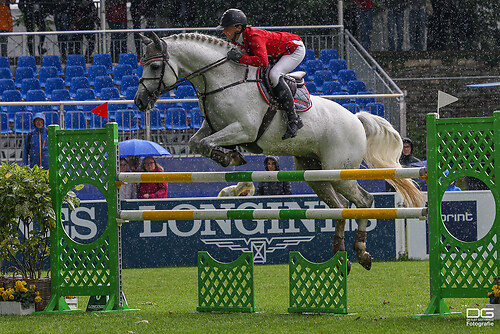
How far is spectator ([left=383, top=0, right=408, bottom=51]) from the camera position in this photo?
17.4 m

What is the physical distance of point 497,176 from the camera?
541 cm

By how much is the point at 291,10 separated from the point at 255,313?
1192 cm

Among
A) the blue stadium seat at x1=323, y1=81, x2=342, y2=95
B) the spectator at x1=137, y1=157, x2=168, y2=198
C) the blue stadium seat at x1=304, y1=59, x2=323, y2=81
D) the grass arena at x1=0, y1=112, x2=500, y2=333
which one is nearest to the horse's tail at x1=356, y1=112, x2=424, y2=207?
the grass arena at x1=0, y1=112, x2=500, y2=333

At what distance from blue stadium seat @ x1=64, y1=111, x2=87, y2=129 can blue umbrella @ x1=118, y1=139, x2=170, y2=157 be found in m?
0.78

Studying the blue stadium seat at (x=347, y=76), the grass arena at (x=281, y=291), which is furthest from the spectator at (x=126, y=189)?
the blue stadium seat at (x=347, y=76)

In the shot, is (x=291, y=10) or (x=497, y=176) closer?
(x=497, y=176)

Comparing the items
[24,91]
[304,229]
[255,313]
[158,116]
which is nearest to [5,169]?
[255,313]

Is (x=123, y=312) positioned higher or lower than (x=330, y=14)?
lower

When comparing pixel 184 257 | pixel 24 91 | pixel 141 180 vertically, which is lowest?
pixel 184 257

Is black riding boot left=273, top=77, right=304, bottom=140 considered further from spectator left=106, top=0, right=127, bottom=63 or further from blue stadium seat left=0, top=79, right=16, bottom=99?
spectator left=106, top=0, right=127, bottom=63

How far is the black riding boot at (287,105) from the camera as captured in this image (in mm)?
6191

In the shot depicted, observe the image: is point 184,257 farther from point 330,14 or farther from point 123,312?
point 330,14

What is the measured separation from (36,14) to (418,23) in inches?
317

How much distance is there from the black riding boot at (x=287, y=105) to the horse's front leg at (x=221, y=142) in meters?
0.32
